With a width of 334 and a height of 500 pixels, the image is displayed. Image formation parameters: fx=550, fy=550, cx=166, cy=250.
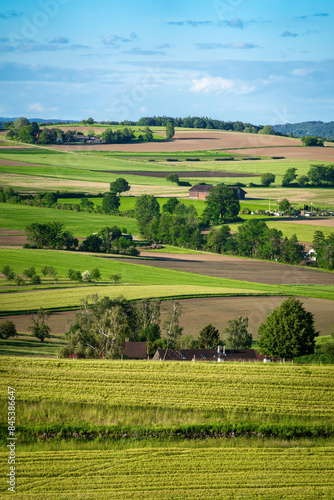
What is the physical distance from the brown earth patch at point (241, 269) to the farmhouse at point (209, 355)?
62.5ft

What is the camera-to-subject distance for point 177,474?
1248 cm

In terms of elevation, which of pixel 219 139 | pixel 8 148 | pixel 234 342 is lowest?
pixel 234 342

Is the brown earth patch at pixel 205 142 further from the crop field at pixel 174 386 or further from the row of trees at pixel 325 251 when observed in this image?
the crop field at pixel 174 386

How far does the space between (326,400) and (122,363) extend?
7436mm

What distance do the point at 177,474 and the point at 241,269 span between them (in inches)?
1633

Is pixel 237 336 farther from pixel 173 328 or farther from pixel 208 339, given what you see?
pixel 173 328

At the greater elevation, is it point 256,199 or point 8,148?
point 8,148

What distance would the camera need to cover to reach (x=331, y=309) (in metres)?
39.2

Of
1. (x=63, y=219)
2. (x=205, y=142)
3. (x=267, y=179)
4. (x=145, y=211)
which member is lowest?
(x=63, y=219)

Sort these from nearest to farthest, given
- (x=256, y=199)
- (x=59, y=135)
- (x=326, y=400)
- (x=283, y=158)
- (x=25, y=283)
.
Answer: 1. (x=326, y=400)
2. (x=25, y=283)
3. (x=256, y=199)
4. (x=59, y=135)
5. (x=283, y=158)

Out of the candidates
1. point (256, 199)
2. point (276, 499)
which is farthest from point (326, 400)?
point (256, 199)

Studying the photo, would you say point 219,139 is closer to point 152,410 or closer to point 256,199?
point 256,199

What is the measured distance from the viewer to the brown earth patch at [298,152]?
11138 centimetres

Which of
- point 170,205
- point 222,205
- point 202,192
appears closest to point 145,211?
point 170,205
